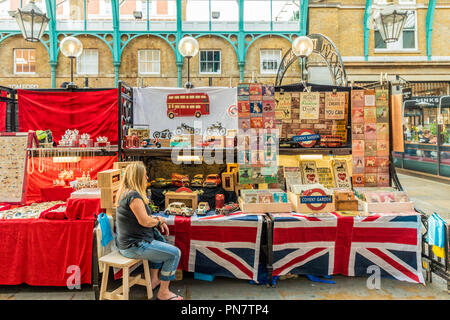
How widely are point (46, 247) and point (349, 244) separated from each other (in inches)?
155

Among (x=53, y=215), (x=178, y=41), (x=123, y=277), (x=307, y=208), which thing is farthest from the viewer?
(x=178, y=41)

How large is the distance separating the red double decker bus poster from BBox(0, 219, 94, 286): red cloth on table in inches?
111

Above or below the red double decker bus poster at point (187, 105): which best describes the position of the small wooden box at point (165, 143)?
below

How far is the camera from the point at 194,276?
4258 mm

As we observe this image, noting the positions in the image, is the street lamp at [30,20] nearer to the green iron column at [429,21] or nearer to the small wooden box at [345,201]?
the small wooden box at [345,201]

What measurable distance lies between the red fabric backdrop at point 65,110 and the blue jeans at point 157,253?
357cm

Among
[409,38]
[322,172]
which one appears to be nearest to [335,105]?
[322,172]

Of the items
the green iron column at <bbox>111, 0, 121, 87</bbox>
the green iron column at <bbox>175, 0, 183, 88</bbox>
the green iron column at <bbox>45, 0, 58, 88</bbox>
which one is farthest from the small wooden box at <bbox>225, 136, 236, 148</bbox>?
the green iron column at <bbox>45, 0, 58, 88</bbox>

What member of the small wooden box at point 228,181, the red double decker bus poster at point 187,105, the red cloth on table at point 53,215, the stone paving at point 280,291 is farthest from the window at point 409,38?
the red cloth on table at point 53,215

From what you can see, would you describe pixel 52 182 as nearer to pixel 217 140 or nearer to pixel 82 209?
pixel 82 209

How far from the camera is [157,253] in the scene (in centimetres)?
354

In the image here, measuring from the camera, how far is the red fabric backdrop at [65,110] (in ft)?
20.2
